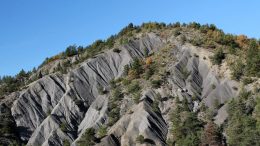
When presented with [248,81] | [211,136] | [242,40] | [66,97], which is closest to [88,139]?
[66,97]

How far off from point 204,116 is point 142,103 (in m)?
16.1

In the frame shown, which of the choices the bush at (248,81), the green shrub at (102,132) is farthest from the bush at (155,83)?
the bush at (248,81)

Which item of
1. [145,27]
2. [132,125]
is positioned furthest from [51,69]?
[132,125]

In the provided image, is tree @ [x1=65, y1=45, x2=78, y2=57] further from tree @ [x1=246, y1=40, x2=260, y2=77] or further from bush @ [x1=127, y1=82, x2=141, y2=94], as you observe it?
tree @ [x1=246, y1=40, x2=260, y2=77]

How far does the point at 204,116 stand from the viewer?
129m

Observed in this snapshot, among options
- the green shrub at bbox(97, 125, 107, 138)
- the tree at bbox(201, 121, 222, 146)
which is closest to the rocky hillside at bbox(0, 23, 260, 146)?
the green shrub at bbox(97, 125, 107, 138)

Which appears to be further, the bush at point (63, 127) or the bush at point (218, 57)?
the bush at point (218, 57)

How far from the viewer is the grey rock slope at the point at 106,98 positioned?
12925cm

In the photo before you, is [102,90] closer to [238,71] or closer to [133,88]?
[133,88]

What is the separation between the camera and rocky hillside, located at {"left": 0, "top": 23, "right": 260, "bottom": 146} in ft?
407

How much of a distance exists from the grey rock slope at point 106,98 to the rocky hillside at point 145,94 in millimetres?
263

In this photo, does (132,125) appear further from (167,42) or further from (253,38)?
(253,38)

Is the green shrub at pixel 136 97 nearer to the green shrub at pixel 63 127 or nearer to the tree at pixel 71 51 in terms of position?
the green shrub at pixel 63 127

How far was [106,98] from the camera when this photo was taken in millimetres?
144500
